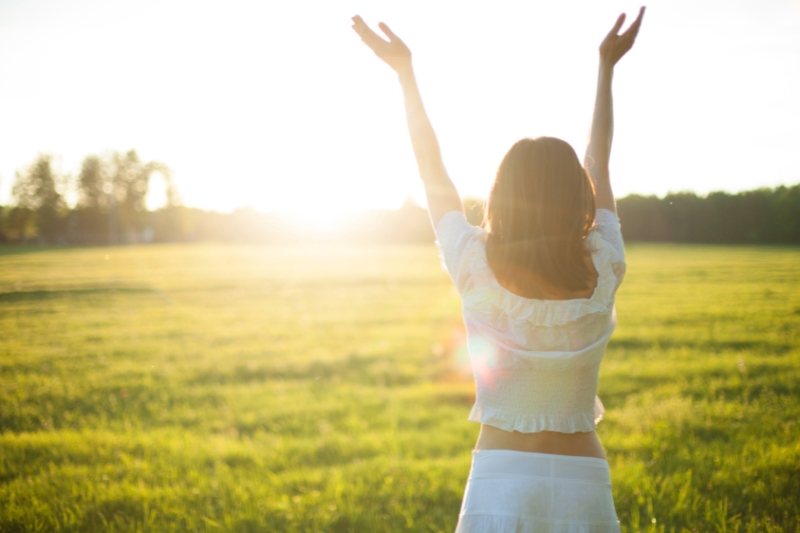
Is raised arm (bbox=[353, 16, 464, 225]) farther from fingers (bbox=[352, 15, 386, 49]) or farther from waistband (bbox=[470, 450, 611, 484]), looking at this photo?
waistband (bbox=[470, 450, 611, 484])

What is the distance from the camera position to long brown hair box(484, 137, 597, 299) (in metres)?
1.91

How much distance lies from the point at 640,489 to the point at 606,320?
2989 mm

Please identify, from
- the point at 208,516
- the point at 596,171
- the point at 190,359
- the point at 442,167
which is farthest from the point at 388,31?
the point at 190,359

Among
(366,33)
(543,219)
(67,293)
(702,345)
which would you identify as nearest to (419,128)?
(366,33)

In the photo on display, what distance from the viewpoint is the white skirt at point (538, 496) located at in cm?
189

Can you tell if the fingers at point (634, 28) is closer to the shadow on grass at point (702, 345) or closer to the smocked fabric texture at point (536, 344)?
the smocked fabric texture at point (536, 344)

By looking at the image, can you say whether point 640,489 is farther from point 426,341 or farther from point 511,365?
point 426,341

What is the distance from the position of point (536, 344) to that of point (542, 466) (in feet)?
1.55

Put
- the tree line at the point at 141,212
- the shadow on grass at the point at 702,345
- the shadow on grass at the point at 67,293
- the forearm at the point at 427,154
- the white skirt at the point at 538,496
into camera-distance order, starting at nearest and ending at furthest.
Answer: the white skirt at the point at 538,496, the forearm at the point at 427,154, the tree line at the point at 141,212, the shadow on grass at the point at 702,345, the shadow on grass at the point at 67,293

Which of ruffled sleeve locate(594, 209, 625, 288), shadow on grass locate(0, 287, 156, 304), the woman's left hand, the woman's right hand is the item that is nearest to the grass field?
shadow on grass locate(0, 287, 156, 304)

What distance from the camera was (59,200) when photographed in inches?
295

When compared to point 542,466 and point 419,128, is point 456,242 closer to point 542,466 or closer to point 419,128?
point 419,128

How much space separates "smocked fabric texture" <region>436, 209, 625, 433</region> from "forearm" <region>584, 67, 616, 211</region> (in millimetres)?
372

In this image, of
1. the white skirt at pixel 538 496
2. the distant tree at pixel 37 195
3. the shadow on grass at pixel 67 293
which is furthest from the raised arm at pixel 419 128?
the shadow on grass at pixel 67 293
